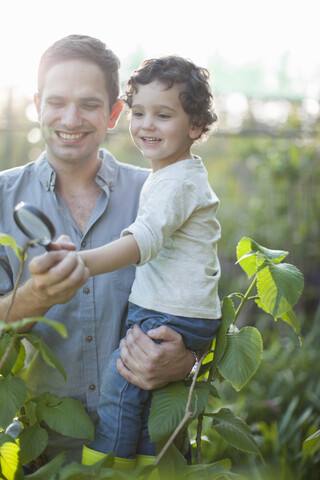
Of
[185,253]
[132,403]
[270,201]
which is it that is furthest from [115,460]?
[270,201]

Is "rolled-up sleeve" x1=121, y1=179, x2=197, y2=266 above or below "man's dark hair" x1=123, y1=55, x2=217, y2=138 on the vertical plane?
below

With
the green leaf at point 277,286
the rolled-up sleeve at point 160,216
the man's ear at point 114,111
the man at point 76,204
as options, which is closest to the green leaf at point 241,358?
the green leaf at point 277,286

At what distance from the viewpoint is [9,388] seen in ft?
4.49

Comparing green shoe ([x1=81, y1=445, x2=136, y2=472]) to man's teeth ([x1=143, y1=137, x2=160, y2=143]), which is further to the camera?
man's teeth ([x1=143, y1=137, x2=160, y2=143])

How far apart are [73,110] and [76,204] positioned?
332 mm

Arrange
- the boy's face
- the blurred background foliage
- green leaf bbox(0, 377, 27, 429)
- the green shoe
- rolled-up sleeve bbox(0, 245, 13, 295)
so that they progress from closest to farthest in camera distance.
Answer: green leaf bbox(0, 377, 27, 429) < the green shoe < the boy's face < rolled-up sleeve bbox(0, 245, 13, 295) < the blurred background foliage

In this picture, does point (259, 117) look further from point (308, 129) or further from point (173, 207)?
point (173, 207)

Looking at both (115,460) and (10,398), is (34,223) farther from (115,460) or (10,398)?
(115,460)

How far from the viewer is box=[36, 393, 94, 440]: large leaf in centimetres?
145

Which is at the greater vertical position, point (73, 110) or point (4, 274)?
point (73, 110)

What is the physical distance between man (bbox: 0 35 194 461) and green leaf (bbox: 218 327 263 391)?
472mm

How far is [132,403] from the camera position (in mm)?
1618

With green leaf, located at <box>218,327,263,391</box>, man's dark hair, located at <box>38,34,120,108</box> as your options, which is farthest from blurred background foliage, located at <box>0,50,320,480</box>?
man's dark hair, located at <box>38,34,120,108</box>

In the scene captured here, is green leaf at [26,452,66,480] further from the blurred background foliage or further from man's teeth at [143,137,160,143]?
the blurred background foliage
